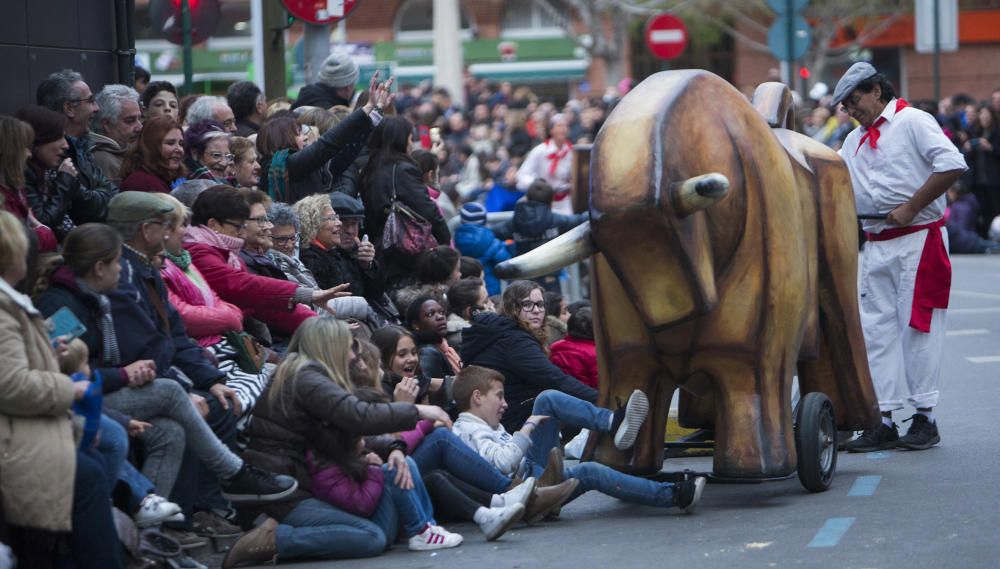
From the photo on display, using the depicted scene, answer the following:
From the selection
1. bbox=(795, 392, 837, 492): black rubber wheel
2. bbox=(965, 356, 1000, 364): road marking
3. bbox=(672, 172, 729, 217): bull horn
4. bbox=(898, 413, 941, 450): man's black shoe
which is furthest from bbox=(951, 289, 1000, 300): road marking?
bbox=(672, 172, 729, 217): bull horn

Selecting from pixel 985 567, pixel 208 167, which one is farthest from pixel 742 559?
pixel 208 167

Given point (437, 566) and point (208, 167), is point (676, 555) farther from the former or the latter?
point (208, 167)

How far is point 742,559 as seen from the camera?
7227 millimetres

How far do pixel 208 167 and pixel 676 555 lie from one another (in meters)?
3.87

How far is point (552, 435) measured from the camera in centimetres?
875

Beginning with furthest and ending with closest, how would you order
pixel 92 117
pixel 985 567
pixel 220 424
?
pixel 92 117 → pixel 220 424 → pixel 985 567

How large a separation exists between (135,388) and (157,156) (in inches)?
84.8

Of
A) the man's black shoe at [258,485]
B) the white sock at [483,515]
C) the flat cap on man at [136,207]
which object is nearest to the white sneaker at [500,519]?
the white sock at [483,515]

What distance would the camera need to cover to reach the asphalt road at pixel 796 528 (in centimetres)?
724

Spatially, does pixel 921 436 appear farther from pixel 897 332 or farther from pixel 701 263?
pixel 701 263

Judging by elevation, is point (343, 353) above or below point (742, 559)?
Answer: above

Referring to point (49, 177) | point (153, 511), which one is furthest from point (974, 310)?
point (153, 511)

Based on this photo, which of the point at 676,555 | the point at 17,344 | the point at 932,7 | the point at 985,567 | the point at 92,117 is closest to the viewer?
the point at 17,344

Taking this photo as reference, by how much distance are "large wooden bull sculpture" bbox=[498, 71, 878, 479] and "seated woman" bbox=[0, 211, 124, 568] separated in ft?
6.84
